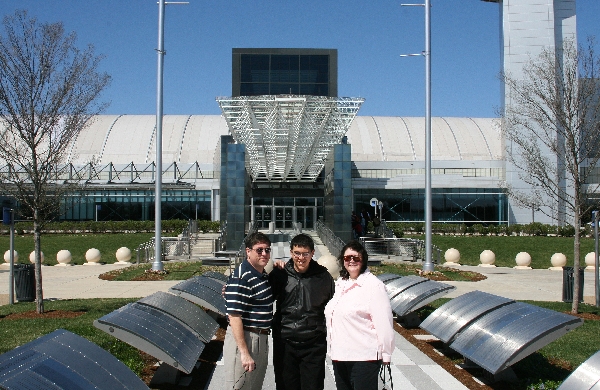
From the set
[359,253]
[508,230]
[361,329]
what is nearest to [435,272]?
[359,253]

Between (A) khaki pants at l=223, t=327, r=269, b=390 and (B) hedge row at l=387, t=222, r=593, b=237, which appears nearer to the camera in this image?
(A) khaki pants at l=223, t=327, r=269, b=390

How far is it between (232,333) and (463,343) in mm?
4028

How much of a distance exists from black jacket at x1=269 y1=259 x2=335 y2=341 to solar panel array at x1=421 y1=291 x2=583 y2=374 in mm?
2628

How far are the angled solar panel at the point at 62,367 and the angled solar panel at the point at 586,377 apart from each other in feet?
10.9

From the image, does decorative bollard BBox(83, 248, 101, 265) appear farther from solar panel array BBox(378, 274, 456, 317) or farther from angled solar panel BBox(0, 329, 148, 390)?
angled solar panel BBox(0, 329, 148, 390)

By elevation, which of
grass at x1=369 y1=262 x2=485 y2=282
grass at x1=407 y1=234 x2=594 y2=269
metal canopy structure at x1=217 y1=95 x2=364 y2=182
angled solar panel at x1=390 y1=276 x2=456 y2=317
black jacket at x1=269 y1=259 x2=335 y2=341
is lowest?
grass at x1=407 y1=234 x2=594 y2=269

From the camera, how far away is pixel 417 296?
1094cm

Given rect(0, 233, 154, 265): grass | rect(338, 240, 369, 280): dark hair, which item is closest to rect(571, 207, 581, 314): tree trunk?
rect(338, 240, 369, 280): dark hair

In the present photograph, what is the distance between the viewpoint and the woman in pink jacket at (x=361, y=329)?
16.9ft

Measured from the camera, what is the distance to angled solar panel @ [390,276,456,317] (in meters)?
10.8

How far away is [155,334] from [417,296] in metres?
5.38

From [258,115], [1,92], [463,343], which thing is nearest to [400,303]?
[463,343]

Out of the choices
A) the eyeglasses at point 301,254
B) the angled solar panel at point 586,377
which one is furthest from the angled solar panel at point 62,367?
the angled solar panel at point 586,377

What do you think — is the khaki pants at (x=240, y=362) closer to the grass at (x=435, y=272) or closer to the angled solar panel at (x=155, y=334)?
the angled solar panel at (x=155, y=334)
